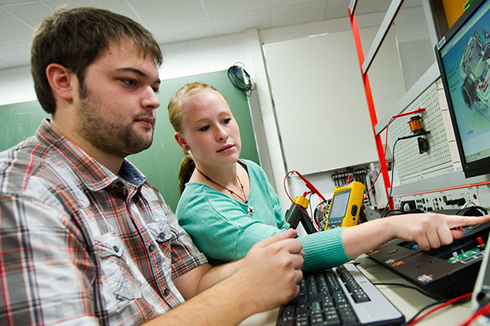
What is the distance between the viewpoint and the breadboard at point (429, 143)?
1115mm

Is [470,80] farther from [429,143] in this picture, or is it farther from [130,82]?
[130,82]

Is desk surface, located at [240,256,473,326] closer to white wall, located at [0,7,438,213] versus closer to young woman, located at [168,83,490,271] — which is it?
young woman, located at [168,83,490,271]

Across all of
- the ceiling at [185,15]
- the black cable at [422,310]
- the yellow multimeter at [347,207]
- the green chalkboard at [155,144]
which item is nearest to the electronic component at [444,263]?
the black cable at [422,310]

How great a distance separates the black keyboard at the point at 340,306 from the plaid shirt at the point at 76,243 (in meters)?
0.31

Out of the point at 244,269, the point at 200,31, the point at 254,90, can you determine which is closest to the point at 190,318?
the point at 244,269

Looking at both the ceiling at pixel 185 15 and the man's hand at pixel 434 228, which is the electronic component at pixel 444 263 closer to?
the man's hand at pixel 434 228

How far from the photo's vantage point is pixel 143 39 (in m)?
0.89

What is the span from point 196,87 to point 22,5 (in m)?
2.35

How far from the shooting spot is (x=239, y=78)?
11.1ft

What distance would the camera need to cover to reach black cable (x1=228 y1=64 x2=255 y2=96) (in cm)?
337

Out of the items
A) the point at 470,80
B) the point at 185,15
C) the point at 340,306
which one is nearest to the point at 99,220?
the point at 340,306

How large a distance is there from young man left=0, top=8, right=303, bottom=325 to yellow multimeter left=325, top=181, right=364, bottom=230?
0.72m

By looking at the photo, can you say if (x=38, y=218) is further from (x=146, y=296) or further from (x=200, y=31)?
(x=200, y=31)

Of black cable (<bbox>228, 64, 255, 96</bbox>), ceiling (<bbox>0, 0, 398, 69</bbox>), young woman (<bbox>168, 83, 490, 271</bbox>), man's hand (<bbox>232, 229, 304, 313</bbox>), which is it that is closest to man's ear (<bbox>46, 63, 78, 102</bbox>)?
young woman (<bbox>168, 83, 490, 271</bbox>)
